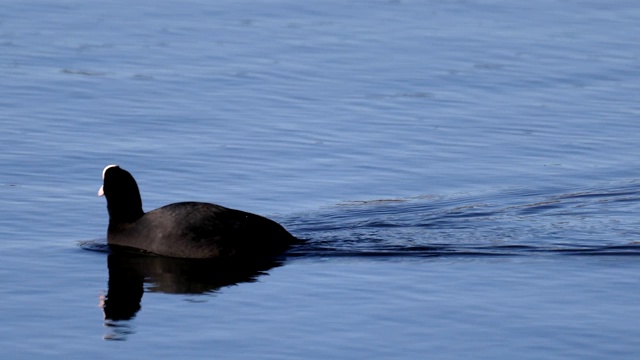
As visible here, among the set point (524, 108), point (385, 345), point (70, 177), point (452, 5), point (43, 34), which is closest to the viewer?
point (385, 345)

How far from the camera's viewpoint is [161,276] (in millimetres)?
12695

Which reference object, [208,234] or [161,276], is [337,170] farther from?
[161,276]

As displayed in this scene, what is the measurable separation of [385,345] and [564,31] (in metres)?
14.0

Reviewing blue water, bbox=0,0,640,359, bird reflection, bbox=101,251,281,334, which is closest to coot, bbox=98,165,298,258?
bird reflection, bbox=101,251,281,334

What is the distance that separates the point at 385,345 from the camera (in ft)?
34.0

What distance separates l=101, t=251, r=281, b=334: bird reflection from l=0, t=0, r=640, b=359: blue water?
0.15 ft

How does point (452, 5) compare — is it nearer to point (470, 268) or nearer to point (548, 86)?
point (548, 86)

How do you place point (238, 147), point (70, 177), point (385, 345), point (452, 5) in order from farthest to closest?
point (452, 5), point (238, 147), point (70, 177), point (385, 345)

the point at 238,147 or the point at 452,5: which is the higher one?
the point at 452,5

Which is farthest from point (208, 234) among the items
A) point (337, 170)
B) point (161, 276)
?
point (337, 170)

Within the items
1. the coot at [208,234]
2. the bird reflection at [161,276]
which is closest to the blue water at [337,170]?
the bird reflection at [161,276]

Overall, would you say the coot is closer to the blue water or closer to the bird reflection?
the bird reflection

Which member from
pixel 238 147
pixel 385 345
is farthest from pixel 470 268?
pixel 238 147

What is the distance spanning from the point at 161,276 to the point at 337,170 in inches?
156
